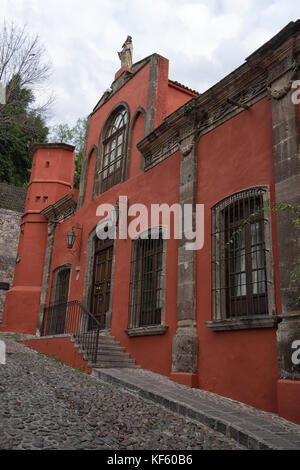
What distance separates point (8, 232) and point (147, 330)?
12.5 meters

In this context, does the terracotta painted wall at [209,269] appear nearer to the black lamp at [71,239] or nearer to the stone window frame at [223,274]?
the stone window frame at [223,274]

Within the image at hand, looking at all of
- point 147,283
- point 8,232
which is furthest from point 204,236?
point 8,232

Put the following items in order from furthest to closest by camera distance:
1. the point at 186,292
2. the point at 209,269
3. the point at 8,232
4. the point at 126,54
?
the point at 8,232, the point at 126,54, the point at 186,292, the point at 209,269

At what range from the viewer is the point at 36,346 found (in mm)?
9898

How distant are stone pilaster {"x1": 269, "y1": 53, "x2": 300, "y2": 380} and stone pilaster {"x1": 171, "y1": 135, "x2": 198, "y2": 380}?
183 cm

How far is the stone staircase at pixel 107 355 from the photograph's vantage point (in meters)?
7.70

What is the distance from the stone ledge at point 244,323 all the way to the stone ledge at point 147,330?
1.23 meters

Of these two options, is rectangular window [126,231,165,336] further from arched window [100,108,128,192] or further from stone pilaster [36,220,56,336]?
stone pilaster [36,220,56,336]

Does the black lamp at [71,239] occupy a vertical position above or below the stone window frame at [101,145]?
below

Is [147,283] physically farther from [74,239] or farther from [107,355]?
[74,239]

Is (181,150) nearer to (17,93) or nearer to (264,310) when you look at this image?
(264,310)

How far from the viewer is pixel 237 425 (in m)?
4.25

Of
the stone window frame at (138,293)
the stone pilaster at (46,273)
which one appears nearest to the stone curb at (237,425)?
the stone window frame at (138,293)

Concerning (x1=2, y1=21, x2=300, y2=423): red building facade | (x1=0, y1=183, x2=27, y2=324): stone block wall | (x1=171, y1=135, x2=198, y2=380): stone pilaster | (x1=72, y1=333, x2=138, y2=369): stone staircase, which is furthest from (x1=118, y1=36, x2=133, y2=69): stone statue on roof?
(x1=0, y1=183, x2=27, y2=324): stone block wall
